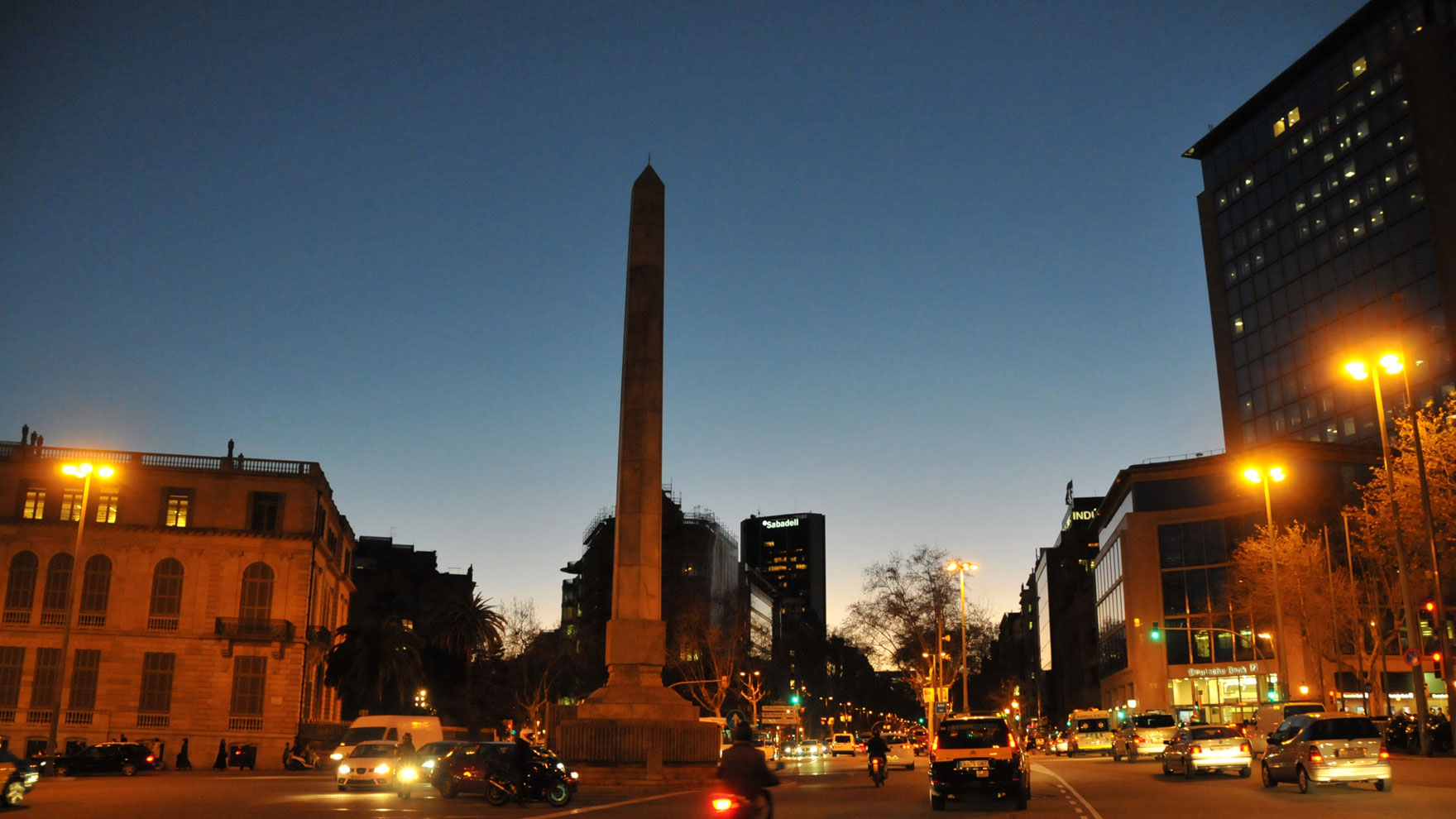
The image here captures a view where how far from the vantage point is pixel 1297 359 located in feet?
318

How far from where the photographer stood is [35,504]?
200 feet

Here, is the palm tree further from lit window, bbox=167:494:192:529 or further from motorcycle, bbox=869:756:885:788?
motorcycle, bbox=869:756:885:788

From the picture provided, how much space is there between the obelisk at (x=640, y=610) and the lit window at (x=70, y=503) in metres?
41.7

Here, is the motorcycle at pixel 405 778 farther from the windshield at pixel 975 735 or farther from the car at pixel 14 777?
the windshield at pixel 975 735

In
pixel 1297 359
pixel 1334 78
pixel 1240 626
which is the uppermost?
pixel 1334 78

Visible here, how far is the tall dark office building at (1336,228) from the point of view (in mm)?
86625

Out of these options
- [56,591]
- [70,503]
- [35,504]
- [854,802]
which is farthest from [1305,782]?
[35,504]

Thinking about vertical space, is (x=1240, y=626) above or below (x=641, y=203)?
below

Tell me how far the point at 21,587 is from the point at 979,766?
2207 inches

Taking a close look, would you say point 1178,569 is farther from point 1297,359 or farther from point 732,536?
point 732,536

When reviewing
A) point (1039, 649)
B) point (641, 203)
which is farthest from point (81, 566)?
point (1039, 649)

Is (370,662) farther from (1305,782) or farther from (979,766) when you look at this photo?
(1305,782)

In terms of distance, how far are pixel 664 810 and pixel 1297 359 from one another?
299 feet

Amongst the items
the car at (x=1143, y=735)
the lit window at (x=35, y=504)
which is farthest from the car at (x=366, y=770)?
the lit window at (x=35, y=504)
